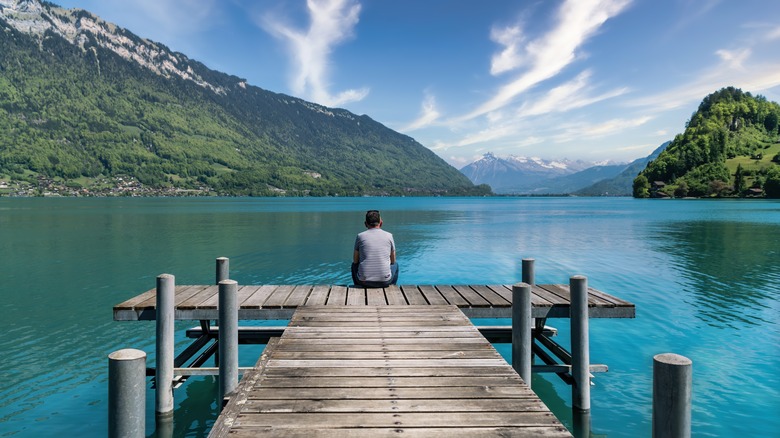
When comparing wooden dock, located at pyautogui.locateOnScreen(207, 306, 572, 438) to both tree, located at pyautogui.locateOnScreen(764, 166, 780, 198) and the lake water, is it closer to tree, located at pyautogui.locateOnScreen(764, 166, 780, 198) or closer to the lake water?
the lake water

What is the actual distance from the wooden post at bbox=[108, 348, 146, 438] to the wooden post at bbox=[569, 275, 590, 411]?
7.32 metres

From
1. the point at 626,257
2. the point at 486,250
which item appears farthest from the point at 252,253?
the point at 626,257

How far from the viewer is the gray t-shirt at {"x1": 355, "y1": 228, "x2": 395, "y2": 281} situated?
1093cm

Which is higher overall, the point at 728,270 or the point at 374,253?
the point at 374,253

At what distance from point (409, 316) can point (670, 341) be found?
12540 millimetres

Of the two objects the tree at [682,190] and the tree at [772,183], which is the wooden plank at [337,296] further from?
the tree at [682,190]

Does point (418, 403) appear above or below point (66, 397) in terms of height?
above

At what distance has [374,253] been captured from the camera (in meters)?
11.1

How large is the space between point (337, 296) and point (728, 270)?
31.0 m

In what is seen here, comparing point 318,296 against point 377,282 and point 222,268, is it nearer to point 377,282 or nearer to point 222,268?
point 377,282

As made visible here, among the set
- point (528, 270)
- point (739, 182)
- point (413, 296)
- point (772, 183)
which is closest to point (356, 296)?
point (413, 296)

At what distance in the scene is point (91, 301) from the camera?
881 inches

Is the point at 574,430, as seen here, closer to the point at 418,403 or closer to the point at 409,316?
the point at 409,316

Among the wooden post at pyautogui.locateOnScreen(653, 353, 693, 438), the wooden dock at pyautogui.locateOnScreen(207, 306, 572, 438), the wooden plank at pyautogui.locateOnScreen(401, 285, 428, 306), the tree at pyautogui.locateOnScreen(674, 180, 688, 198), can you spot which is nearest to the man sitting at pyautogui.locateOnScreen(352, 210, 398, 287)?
the wooden plank at pyautogui.locateOnScreen(401, 285, 428, 306)
